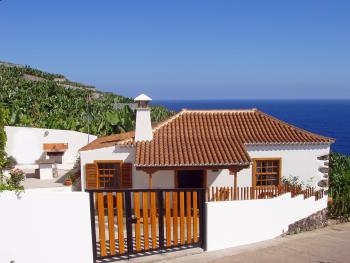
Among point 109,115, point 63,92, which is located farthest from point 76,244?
point 63,92

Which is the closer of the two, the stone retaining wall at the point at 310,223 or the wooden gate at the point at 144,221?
the wooden gate at the point at 144,221

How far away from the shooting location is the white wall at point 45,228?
9.89 metres

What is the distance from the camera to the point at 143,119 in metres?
17.2

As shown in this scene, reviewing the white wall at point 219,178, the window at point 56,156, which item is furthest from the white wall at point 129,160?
the window at point 56,156

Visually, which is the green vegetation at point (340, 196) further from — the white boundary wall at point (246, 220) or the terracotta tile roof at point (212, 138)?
the white boundary wall at point (246, 220)

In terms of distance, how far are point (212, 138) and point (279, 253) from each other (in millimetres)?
7444

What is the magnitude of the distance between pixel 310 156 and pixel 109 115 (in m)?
15.3

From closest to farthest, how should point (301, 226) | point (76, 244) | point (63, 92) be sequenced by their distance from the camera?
point (76, 244)
point (301, 226)
point (63, 92)

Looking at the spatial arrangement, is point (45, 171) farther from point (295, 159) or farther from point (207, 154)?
point (295, 159)

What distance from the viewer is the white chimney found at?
17017 millimetres

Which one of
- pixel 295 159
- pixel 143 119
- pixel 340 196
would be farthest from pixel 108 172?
pixel 340 196

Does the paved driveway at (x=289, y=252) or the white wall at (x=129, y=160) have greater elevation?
the white wall at (x=129, y=160)

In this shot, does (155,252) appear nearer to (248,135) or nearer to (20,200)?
(20,200)

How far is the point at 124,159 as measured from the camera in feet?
55.4
